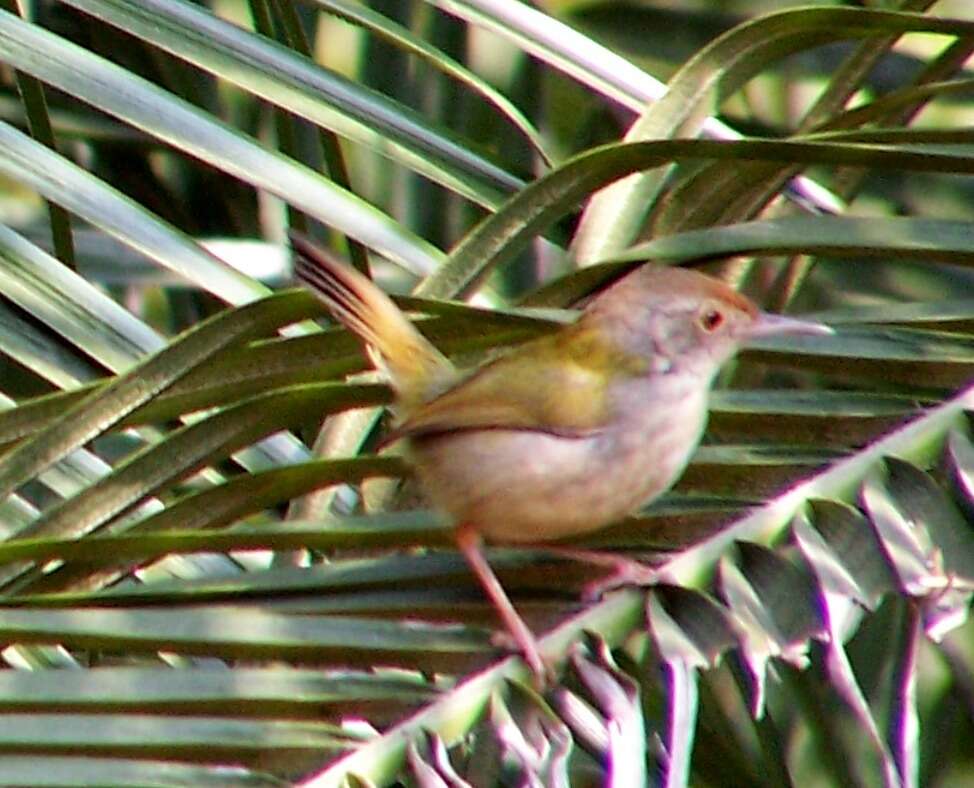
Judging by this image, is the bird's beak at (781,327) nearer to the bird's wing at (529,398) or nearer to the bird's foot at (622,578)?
the bird's wing at (529,398)

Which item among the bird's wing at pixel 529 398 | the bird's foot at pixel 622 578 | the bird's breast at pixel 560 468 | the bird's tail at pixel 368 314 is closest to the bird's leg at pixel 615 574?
the bird's foot at pixel 622 578

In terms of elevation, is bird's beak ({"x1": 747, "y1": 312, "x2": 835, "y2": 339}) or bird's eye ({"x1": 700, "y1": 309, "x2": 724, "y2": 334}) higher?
bird's eye ({"x1": 700, "y1": 309, "x2": 724, "y2": 334})

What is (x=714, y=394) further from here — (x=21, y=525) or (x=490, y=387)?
(x=21, y=525)

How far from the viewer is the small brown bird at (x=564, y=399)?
2.39 metres

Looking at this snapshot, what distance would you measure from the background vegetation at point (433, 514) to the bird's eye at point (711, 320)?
104 millimetres

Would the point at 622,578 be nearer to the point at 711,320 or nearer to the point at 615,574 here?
the point at 615,574

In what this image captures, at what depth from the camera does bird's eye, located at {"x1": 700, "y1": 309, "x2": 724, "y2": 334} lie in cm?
263

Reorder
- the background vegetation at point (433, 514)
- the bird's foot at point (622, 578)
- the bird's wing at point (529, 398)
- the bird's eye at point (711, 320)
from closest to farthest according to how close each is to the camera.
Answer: the background vegetation at point (433, 514) < the bird's foot at point (622, 578) < the bird's wing at point (529, 398) < the bird's eye at point (711, 320)

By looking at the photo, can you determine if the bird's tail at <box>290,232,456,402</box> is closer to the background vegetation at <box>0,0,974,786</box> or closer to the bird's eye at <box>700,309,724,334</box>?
the background vegetation at <box>0,0,974,786</box>

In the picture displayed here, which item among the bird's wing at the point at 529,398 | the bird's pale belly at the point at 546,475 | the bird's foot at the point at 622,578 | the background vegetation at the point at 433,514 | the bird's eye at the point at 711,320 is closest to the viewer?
the background vegetation at the point at 433,514

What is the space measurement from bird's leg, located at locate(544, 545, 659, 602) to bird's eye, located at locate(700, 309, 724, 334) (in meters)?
0.52

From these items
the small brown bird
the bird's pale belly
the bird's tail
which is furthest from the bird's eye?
the bird's tail

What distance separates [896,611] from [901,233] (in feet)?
3.22

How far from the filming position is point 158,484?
2.25 m
